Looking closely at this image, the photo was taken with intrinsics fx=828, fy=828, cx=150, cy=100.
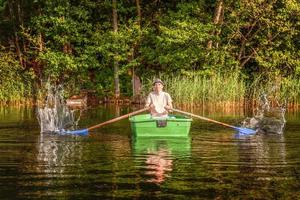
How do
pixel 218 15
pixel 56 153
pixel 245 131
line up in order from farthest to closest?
pixel 218 15, pixel 245 131, pixel 56 153

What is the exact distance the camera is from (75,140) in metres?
22.5

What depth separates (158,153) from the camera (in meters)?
19.2

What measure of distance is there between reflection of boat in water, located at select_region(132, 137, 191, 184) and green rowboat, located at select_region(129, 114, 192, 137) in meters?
0.23

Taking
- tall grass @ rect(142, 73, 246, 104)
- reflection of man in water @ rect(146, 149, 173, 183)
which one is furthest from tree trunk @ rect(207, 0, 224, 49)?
reflection of man in water @ rect(146, 149, 173, 183)

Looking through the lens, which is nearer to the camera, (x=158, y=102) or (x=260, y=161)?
(x=260, y=161)

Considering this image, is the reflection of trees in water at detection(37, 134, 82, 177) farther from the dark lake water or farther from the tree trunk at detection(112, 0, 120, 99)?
the tree trunk at detection(112, 0, 120, 99)

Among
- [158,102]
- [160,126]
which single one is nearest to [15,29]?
[158,102]

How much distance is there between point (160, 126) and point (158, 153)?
402cm

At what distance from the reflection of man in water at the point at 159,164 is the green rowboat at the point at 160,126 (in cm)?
322

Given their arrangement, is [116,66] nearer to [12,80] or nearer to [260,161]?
[12,80]

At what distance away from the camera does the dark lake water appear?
13242 millimetres

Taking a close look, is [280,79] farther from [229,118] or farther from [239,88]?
[229,118]

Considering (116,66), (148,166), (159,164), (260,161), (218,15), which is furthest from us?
(116,66)

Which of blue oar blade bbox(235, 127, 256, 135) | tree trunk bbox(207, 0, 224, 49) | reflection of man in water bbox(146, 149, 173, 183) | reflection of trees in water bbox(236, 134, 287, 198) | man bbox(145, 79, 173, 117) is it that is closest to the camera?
reflection of trees in water bbox(236, 134, 287, 198)
